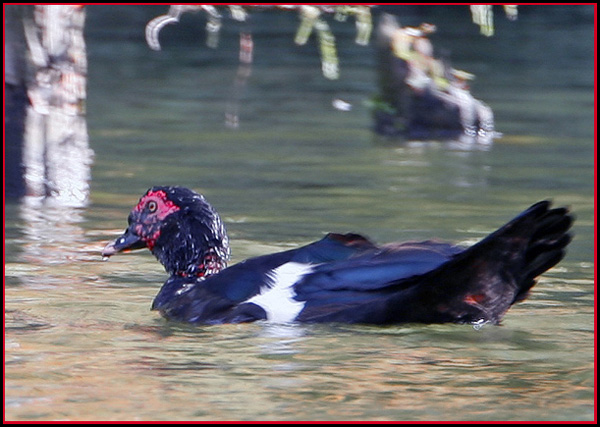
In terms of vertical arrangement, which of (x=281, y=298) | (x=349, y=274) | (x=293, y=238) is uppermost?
(x=349, y=274)

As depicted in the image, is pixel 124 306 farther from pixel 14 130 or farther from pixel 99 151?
pixel 99 151

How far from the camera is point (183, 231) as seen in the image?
7.43 m

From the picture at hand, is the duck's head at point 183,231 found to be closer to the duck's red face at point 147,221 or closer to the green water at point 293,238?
the duck's red face at point 147,221

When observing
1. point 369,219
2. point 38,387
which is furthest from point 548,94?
point 38,387

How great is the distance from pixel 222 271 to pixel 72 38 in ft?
12.9

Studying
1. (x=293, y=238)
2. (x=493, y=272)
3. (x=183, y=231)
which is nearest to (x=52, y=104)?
(x=293, y=238)

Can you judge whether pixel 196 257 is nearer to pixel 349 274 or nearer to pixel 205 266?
pixel 205 266

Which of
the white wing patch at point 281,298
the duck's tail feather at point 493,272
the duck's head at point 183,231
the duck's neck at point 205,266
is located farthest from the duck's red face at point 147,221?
the duck's tail feather at point 493,272

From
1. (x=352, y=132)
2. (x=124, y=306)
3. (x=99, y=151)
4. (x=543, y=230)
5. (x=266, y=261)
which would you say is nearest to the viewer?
(x=543, y=230)

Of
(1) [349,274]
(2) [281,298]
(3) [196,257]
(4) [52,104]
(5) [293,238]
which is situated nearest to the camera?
(1) [349,274]

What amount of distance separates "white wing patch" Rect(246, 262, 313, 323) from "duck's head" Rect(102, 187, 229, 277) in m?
0.59

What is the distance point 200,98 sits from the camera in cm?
1777

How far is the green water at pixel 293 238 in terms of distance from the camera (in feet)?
19.1

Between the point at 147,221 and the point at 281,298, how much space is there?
39.8 inches
